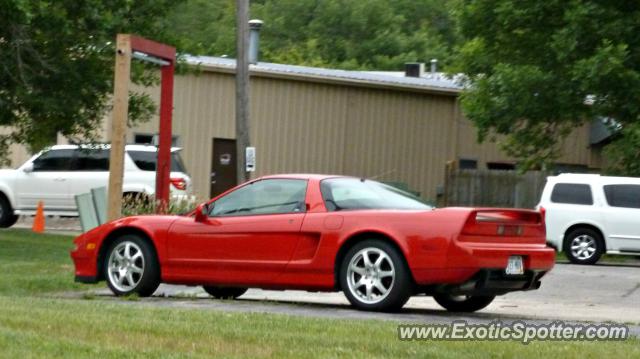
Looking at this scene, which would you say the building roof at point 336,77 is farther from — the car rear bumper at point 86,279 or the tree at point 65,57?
the car rear bumper at point 86,279

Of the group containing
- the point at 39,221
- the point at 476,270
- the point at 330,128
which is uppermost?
the point at 330,128

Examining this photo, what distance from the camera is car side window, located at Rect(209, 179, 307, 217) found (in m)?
14.1

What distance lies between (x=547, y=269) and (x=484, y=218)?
1.07 metres

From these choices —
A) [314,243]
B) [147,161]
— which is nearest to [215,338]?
[314,243]

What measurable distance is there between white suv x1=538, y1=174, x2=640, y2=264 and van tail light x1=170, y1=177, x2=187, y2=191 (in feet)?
25.9

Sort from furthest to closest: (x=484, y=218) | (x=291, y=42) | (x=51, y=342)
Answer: (x=291, y=42)
(x=484, y=218)
(x=51, y=342)

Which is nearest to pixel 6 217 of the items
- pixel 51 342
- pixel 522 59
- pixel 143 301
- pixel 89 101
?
pixel 89 101

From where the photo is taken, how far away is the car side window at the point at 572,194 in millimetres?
27172

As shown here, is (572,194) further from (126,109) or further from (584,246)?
(126,109)

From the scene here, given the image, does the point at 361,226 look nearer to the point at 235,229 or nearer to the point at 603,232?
the point at 235,229

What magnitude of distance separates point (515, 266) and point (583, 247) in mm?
13946

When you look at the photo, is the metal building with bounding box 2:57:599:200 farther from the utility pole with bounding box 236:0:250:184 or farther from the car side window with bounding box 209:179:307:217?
the car side window with bounding box 209:179:307:217

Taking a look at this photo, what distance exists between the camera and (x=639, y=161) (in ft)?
97.2

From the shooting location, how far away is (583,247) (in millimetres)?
26859
